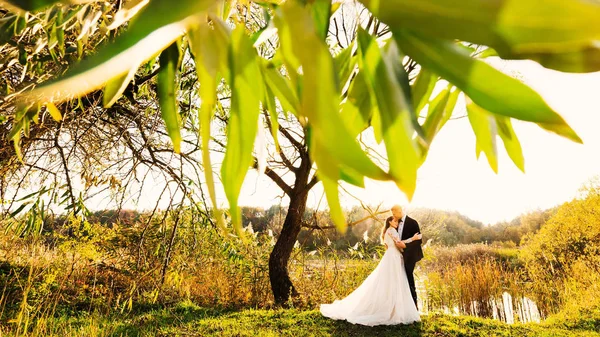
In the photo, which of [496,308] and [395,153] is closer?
[395,153]

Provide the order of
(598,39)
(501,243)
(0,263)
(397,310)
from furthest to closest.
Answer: (501,243), (0,263), (397,310), (598,39)

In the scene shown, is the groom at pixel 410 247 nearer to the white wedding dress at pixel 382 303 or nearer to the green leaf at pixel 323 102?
the white wedding dress at pixel 382 303

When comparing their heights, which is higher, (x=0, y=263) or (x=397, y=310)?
(x=0, y=263)

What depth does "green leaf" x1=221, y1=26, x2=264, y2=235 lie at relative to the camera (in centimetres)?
28

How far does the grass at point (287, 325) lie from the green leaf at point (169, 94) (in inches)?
155

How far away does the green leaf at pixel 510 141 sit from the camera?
408 millimetres

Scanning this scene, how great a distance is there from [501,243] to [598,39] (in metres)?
13.5

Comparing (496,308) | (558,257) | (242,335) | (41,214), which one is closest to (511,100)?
(41,214)

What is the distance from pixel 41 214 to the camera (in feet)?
8.00

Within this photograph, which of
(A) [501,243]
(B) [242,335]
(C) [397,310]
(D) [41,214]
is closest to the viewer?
(D) [41,214]

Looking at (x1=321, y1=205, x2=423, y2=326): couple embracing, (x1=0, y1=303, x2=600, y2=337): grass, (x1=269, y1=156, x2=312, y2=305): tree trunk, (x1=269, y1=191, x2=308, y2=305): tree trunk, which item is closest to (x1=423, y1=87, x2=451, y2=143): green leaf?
(x1=0, y1=303, x2=600, y2=337): grass

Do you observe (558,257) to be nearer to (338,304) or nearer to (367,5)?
(338,304)

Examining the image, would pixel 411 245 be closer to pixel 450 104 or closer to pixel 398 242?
pixel 398 242

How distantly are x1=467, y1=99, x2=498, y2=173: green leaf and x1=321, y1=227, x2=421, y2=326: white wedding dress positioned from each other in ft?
14.6
